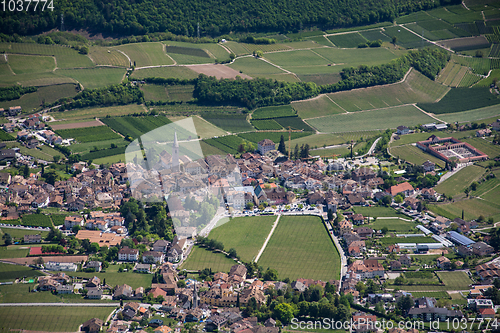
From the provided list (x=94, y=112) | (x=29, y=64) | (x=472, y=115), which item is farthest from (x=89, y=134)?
(x=472, y=115)

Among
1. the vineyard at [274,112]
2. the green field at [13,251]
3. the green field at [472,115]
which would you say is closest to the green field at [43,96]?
the vineyard at [274,112]

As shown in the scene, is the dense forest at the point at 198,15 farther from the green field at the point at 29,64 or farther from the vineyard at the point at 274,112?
the vineyard at the point at 274,112

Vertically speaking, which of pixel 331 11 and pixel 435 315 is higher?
pixel 331 11

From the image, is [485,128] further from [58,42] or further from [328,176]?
[58,42]

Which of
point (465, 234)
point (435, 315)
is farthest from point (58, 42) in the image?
point (435, 315)

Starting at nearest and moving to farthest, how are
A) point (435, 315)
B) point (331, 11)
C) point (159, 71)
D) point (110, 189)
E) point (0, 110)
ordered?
point (435, 315) < point (110, 189) < point (0, 110) < point (159, 71) < point (331, 11)

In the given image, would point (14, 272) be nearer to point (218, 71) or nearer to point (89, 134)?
point (89, 134)

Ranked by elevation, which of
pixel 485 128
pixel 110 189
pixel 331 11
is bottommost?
pixel 110 189
